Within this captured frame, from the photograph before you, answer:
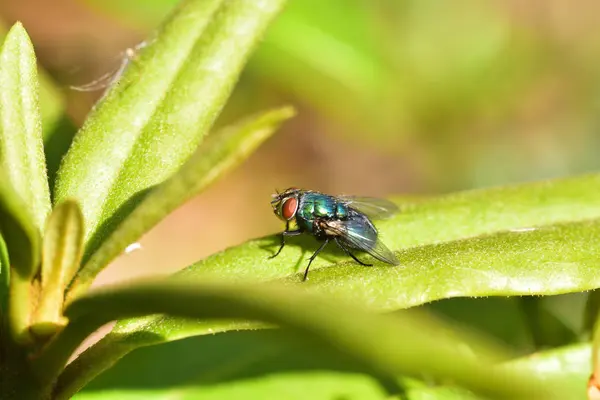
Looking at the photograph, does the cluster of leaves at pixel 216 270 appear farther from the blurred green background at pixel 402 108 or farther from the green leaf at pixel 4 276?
the blurred green background at pixel 402 108

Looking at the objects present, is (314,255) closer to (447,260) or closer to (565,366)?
(447,260)

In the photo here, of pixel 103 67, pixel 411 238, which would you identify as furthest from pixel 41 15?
pixel 411 238

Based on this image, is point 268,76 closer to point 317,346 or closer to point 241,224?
point 241,224

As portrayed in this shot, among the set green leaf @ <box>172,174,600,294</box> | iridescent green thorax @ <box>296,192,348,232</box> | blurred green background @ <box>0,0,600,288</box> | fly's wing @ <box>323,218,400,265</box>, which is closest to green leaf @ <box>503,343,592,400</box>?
green leaf @ <box>172,174,600,294</box>

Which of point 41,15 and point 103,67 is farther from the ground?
point 41,15

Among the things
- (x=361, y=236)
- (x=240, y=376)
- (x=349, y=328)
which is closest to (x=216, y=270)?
(x=240, y=376)

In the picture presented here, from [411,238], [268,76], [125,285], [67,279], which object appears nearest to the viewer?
[125,285]
